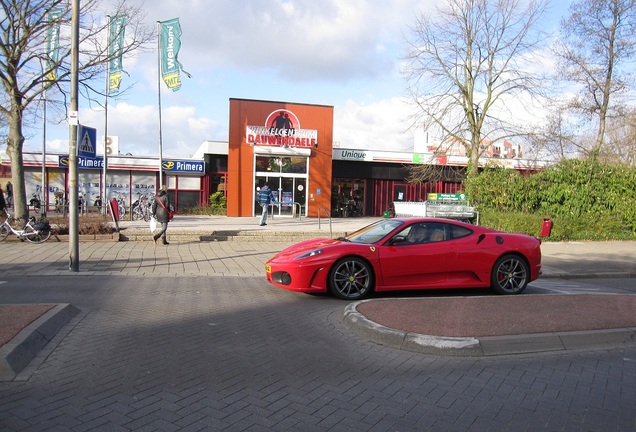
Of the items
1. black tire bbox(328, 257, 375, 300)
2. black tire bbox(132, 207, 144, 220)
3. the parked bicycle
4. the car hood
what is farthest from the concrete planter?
the parked bicycle

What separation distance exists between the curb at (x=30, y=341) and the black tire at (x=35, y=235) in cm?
920

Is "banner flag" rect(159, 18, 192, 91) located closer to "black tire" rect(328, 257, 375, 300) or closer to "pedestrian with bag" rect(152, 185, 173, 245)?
"pedestrian with bag" rect(152, 185, 173, 245)

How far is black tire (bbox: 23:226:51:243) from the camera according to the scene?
14.1 m

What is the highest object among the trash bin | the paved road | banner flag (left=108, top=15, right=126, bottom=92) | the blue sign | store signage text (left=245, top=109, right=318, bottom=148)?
banner flag (left=108, top=15, right=126, bottom=92)

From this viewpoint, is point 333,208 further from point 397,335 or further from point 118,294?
point 397,335

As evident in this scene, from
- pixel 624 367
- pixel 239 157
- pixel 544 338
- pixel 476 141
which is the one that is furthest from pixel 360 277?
pixel 239 157

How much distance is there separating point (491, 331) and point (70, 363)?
4344 millimetres

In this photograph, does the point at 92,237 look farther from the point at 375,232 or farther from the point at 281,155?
the point at 281,155

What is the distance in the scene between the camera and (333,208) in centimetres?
2962

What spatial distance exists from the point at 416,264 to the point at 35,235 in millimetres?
11531

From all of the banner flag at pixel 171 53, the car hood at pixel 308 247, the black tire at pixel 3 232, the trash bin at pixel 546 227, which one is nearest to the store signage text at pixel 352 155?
the banner flag at pixel 171 53

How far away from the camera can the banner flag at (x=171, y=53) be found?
77.7 ft

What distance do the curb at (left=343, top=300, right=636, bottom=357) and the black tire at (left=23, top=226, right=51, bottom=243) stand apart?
1197 cm

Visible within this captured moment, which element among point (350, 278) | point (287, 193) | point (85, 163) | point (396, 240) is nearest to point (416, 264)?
point (396, 240)
